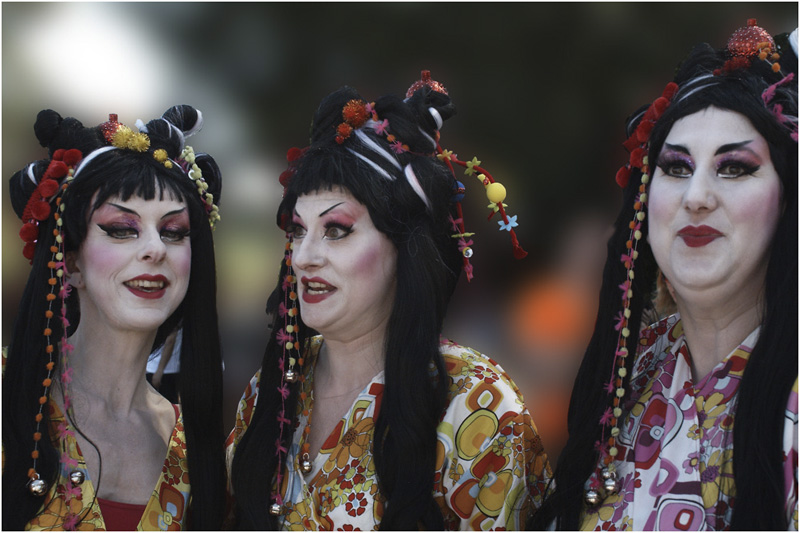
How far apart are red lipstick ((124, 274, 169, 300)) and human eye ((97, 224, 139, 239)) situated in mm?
154

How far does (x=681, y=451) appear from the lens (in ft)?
8.41

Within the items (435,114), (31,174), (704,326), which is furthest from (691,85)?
(31,174)

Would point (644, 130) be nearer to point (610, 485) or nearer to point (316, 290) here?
point (610, 485)

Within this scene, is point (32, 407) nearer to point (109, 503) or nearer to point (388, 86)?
point (109, 503)

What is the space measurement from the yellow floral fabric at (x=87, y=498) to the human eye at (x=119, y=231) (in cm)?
62

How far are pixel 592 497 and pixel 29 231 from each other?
2.14 metres

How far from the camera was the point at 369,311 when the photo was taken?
3.08 m

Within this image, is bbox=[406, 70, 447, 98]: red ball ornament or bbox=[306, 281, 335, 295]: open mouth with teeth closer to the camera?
bbox=[306, 281, 335, 295]: open mouth with teeth

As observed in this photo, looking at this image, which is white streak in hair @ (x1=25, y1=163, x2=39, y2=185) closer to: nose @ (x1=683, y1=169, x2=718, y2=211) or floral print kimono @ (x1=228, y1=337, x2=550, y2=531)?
floral print kimono @ (x1=228, y1=337, x2=550, y2=531)

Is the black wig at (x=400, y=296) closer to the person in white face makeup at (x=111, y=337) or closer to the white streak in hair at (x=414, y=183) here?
the white streak in hair at (x=414, y=183)

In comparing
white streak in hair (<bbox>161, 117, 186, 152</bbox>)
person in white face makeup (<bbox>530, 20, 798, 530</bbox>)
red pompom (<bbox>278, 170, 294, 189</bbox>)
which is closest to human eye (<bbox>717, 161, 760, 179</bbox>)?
person in white face makeup (<bbox>530, 20, 798, 530</bbox>)

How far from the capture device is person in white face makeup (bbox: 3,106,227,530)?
2.96 meters

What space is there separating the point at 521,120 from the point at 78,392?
8.05 ft

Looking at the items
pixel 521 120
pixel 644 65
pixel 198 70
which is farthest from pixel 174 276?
pixel 644 65
